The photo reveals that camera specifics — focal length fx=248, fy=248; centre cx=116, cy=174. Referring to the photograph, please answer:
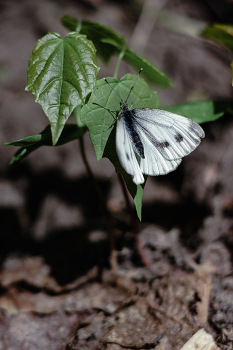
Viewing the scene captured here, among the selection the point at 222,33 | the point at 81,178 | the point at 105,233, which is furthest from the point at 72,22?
the point at 105,233

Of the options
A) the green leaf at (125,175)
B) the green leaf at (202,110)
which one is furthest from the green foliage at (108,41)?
the green leaf at (125,175)

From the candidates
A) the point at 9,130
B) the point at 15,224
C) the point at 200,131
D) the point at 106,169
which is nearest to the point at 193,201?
the point at 106,169

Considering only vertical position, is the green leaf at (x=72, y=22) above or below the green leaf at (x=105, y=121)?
above

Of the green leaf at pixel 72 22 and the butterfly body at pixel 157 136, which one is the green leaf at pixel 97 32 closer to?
the green leaf at pixel 72 22

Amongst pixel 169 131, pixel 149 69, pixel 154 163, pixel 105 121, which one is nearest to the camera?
pixel 105 121

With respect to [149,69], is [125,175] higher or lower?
lower

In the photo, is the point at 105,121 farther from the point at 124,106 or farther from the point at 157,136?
the point at 157,136

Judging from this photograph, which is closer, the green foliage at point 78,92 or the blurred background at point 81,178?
the green foliage at point 78,92
